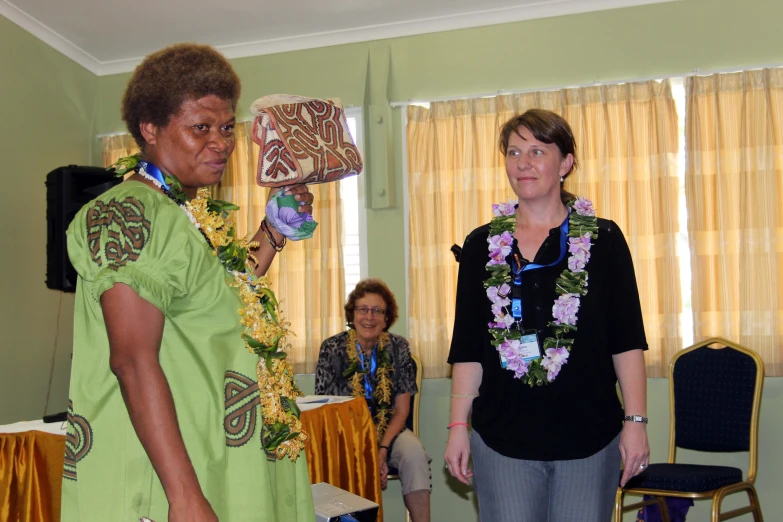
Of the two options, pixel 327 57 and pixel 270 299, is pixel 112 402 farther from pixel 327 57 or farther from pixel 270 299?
pixel 327 57

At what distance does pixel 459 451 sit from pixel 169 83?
1182 millimetres

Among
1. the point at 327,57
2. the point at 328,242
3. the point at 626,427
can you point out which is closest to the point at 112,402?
the point at 626,427

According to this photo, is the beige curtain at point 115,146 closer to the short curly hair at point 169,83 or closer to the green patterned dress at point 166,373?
the short curly hair at point 169,83

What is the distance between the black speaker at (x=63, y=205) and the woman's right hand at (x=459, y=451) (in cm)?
298

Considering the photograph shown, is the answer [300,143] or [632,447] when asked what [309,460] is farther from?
[300,143]

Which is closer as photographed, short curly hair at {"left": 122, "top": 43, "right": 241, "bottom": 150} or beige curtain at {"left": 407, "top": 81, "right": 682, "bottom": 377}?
short curly hair at {"left": 122, "top": 43, "right": 241, "bottom": 150}

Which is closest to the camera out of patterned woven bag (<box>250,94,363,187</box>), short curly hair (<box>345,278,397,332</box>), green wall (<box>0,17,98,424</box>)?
patterned woven bag (<box>250,94,363,187</box>)

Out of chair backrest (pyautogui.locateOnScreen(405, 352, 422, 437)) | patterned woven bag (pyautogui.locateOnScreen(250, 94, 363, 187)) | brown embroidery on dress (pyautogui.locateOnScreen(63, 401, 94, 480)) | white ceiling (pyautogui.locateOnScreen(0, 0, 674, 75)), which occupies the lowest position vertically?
chair backrest (pyautogui.locateOnScreen(405, 352, 422, 437))

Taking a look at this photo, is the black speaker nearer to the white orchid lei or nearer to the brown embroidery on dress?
the white orchid lei

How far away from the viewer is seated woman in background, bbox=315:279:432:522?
4.33 meters

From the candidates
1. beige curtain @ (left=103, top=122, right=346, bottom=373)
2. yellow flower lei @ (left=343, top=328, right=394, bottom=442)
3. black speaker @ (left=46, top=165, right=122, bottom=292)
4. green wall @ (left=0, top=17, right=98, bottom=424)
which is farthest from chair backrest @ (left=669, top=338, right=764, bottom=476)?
green wall @ (left=0, top=17, right=98, bottom=424)

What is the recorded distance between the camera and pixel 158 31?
555cm

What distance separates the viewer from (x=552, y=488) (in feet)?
6.20

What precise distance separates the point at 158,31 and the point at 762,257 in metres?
4.35
